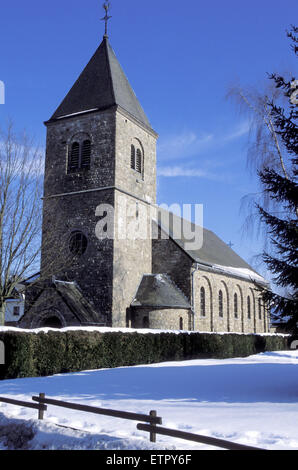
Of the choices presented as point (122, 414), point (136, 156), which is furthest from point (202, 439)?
point (136, 156)

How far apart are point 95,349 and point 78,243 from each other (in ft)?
32.4

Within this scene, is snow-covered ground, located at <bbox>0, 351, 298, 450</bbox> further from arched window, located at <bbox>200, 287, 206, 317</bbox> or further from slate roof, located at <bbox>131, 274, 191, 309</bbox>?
arched window, located at <bbox>200, 287, 206, 317</bbox>

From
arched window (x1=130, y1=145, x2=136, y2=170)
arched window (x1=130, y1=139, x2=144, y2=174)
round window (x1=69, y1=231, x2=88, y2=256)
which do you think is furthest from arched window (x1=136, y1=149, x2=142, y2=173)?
round window (x1=69, y1=231, x2=88, y2=256)

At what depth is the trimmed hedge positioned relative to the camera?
15.5 meters

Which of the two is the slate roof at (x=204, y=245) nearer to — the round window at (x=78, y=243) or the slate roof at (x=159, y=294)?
the slate roof at (x=159, y=294)

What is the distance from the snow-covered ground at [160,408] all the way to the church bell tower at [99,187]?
9.60 metres

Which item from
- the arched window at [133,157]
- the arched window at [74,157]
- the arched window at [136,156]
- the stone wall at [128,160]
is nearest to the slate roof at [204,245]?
the stone wall at [128,160]

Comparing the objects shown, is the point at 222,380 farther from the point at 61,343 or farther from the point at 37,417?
the point at 37,417

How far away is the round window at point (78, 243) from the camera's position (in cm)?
2677

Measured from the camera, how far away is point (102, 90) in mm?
28812

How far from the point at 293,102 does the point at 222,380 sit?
28.4 feet

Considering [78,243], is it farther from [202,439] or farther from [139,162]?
[202,439]

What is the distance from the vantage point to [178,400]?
1095 centimetres
